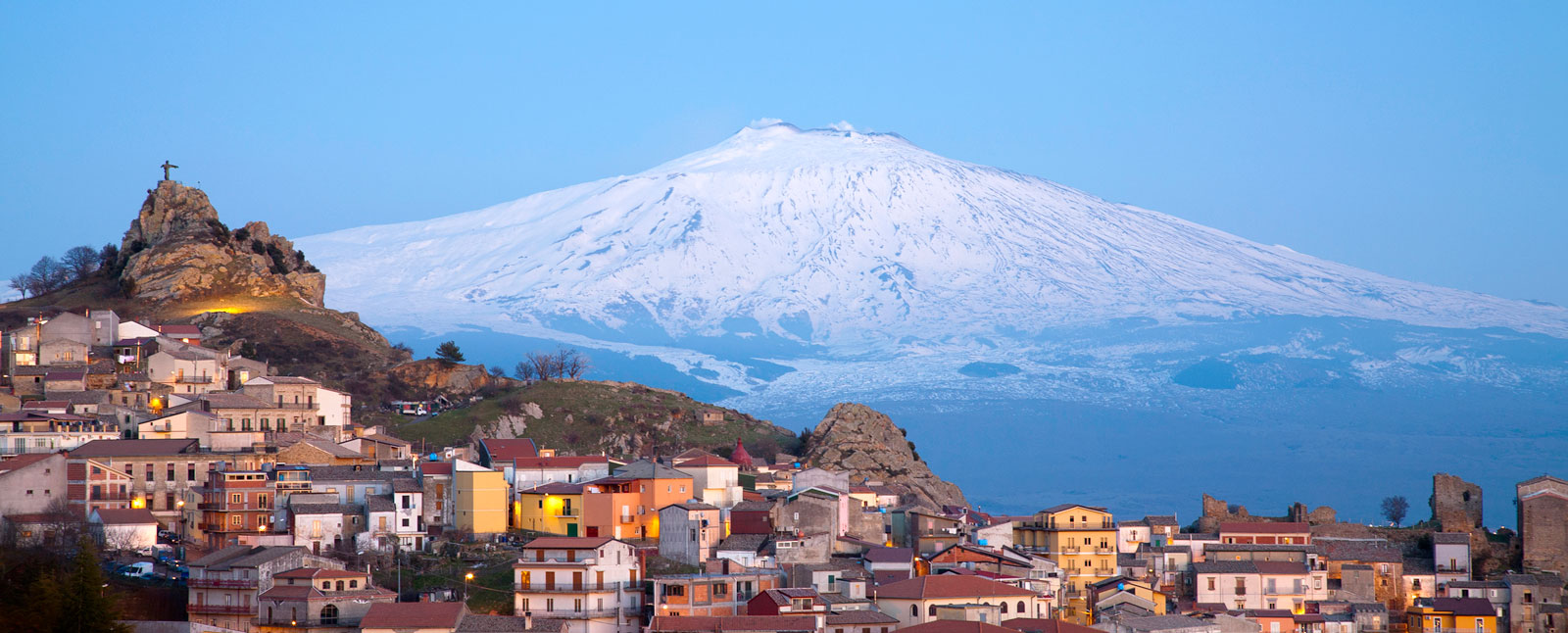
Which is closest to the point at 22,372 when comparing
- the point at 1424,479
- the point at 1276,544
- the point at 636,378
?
A: the point at 1276,544

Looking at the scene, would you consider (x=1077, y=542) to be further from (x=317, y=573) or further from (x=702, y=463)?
(x=317, y=573)

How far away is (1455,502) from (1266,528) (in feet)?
30.0

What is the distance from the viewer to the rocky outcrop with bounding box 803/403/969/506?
64.9m

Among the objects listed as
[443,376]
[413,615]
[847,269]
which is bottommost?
[413,615]

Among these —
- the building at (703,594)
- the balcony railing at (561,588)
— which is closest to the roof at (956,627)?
the building at (703,594)

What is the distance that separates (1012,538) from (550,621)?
1770cm

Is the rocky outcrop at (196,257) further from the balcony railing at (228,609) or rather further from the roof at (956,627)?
the roof at (956,627)

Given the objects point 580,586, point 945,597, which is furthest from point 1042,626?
point 580,586

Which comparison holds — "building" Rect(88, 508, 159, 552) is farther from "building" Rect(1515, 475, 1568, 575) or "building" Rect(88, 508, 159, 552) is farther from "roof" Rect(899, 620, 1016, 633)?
"building" Rect(1515, 475, 1568, 575)

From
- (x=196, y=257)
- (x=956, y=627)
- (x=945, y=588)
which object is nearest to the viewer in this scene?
(x=956, y=627)

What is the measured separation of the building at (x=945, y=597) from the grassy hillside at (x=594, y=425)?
24459 millimetres

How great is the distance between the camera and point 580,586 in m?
41.8

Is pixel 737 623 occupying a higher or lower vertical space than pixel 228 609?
lower

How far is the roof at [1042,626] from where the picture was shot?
40938mm
